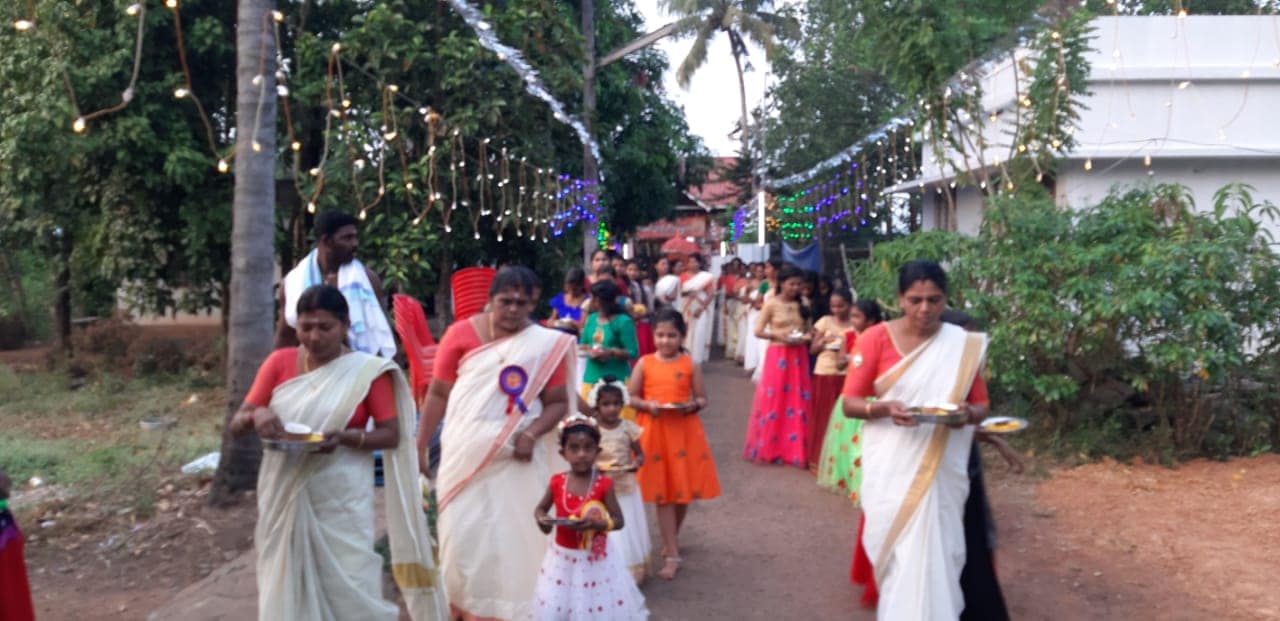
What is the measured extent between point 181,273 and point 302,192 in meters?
3.53

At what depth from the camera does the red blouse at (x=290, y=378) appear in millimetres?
4176

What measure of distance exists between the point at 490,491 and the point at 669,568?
1963mm

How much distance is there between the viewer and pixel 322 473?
417 centimetres

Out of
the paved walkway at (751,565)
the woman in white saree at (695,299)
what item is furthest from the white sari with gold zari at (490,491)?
the woman in white saree at (695,299)

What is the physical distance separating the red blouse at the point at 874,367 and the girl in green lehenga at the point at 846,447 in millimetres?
3107

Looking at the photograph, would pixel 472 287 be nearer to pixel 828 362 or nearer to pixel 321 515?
pixel 321 515

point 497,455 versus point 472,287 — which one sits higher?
point 472,287

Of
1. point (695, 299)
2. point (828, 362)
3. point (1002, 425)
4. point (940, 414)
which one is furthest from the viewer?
point (695, 299)

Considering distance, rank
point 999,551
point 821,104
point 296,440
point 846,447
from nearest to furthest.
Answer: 1. point 296,440
2. point 999,551
3. point 846,447
4. point 821,104

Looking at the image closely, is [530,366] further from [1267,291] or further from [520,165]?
[520,165]

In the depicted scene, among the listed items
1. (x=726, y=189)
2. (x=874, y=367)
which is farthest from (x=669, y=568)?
(x=726, y=189)

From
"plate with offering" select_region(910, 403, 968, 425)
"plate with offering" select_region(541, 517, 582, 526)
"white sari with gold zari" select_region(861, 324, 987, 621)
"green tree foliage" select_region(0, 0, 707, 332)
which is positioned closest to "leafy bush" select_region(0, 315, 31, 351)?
"green tree foliage" select_region(0, 0, 707, 332)

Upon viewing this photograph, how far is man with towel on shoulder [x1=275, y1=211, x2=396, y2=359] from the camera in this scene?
18.3 ft

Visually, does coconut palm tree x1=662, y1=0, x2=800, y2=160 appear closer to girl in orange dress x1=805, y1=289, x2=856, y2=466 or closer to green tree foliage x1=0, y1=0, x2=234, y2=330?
green tree foliage x1=0, y1=0, x2=234, y2=330
